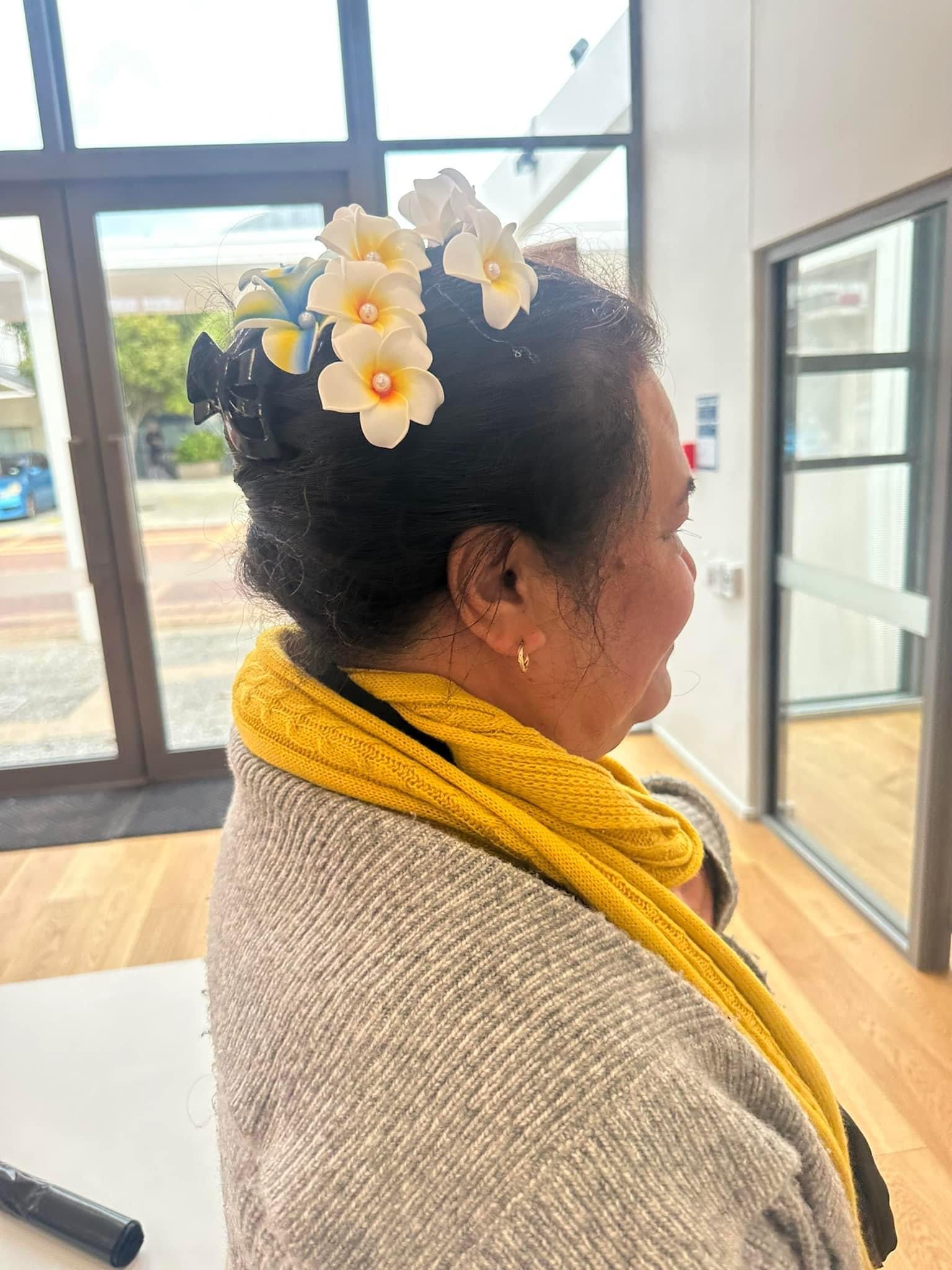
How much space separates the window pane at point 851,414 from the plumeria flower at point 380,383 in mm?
2000

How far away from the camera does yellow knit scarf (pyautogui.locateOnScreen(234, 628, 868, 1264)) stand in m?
0.62

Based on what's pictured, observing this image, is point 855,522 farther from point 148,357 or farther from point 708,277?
point 148,357

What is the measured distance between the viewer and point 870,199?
203cm

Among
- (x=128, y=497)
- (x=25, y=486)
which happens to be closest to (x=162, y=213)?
(x=128, y=497)

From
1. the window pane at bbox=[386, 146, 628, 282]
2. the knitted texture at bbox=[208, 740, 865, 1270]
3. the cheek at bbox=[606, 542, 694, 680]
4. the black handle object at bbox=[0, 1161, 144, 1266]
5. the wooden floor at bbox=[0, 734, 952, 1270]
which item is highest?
the window pane at bbox=[386, 146, 628, 282]

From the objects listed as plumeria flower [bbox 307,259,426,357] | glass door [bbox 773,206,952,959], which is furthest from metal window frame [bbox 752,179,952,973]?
plumeria flower [bbox 307,259,426,357]

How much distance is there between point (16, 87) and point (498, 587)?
3.55 metres

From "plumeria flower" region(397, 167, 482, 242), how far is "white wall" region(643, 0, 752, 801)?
2.03m

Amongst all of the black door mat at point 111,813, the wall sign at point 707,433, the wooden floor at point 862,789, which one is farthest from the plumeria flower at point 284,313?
the black door mat at point 111,813

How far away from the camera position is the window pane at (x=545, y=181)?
338 cm

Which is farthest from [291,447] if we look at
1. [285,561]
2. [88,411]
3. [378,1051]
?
[88,411]

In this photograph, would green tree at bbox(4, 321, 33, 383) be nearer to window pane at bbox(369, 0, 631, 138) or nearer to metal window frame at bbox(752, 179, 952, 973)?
window pane at bbox(369, 0, 631, 138)

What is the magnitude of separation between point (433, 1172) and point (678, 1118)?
145 millimetres

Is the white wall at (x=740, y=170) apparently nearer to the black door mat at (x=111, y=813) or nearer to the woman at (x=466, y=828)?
the woman at (x=466, y=828)
